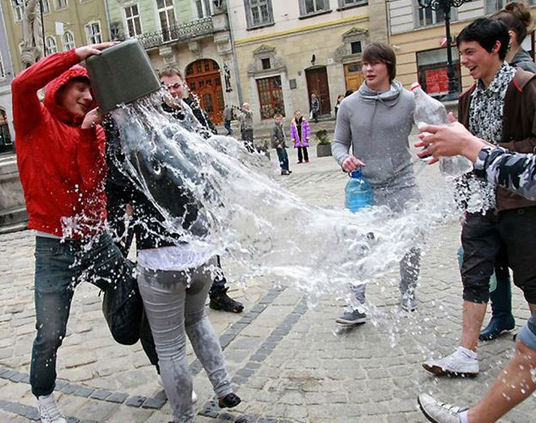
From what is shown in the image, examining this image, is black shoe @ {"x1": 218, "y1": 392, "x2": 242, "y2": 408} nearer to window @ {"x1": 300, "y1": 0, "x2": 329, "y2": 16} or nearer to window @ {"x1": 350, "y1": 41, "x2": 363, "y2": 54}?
window @ {"x1": 350, "y1": 41, "x2": 363, "y2": 54}

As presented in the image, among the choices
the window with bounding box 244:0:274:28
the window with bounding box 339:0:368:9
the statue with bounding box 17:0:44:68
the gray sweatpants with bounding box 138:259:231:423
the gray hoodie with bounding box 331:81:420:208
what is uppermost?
the window with bounding box 244:0:274:28

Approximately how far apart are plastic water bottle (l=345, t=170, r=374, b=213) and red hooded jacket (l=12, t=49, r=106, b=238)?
1.97 m

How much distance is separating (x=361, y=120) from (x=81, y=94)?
2145 mm

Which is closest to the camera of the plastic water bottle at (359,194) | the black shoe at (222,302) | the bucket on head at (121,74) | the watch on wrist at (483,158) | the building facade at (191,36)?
the watch on wrist at (483,158)

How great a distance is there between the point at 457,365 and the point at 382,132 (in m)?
1.80

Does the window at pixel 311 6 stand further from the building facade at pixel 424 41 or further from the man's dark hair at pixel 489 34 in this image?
the man's dark hair at pixel 489 34

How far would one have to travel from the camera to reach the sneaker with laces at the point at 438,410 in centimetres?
267

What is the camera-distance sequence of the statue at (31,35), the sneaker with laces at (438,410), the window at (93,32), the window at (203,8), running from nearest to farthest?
1. the sneaker with laces at (438,410)
2. the statue at (31,35)
3. the window at (203,8)
4. the window at (93,32)

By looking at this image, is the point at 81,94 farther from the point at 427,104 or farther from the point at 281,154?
the point at 281,154

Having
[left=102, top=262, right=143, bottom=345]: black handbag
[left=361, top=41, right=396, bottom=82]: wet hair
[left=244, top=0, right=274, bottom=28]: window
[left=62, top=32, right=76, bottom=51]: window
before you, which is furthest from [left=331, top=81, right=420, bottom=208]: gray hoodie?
[left=62, top=32, right=76, bottom=51]: window

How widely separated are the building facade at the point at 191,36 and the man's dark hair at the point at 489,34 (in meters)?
31.3

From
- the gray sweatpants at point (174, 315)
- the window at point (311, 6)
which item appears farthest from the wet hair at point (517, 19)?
the window at point (311, 6)

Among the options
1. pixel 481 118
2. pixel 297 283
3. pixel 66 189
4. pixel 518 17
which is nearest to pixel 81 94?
pixel 66 189

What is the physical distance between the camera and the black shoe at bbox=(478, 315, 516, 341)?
370 centimetres
